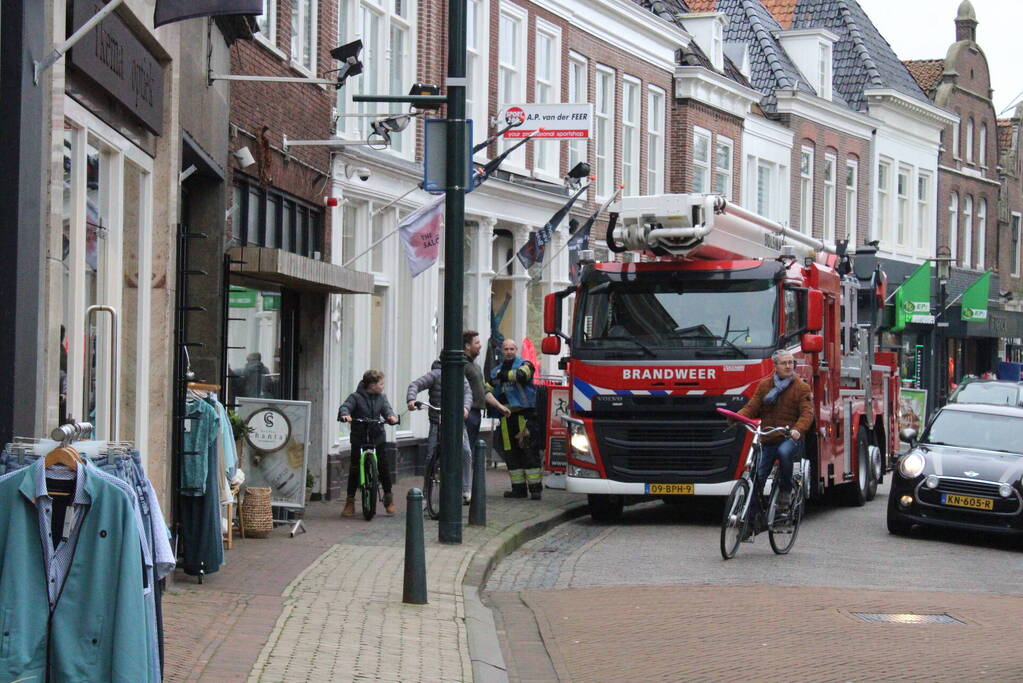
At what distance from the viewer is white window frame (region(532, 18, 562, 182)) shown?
2720 cm

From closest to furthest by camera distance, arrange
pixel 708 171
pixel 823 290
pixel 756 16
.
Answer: pixel 823 290 < pixel 708 171 < pixel 756 16

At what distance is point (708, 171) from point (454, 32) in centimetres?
2197

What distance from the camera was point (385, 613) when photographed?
10.3 m

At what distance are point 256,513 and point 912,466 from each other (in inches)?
253

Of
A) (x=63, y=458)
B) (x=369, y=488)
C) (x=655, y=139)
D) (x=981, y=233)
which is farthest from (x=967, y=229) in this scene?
(x=63, y=458)

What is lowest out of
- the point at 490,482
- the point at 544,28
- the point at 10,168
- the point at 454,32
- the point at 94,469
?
the point at 490,482

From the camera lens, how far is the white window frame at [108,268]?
9312 mm

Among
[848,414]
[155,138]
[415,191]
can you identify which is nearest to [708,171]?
[415,191]

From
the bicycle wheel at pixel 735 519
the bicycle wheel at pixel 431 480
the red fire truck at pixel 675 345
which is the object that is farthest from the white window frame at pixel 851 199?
the bicycle wheel at pixel 735 519

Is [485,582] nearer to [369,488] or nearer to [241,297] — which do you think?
[369,488]

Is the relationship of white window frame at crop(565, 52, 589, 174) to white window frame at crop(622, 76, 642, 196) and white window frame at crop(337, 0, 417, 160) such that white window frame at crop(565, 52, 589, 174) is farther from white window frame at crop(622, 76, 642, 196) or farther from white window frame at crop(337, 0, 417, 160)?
white window frame at crop(337, 0, 417, 160)

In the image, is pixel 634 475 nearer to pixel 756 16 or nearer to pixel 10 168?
pixel 10 168

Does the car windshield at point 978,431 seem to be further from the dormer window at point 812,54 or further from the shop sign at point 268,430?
the dormer window at point 812,54

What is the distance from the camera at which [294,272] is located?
14672 mm
